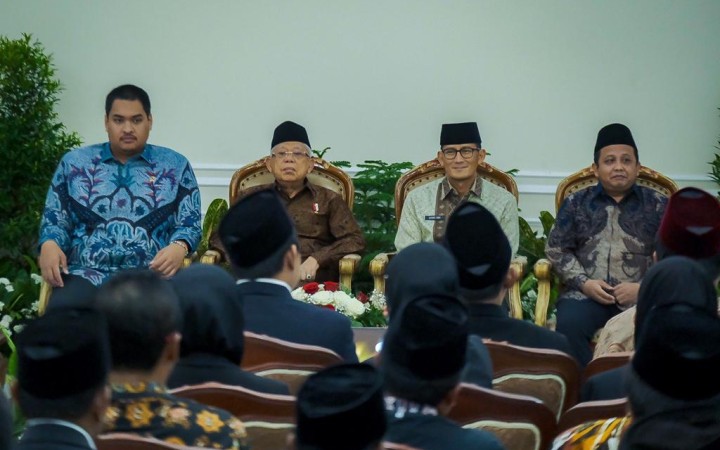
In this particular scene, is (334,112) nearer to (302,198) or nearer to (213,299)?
(302,198)

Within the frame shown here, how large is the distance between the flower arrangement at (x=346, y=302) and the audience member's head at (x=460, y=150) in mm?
871

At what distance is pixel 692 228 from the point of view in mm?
4262

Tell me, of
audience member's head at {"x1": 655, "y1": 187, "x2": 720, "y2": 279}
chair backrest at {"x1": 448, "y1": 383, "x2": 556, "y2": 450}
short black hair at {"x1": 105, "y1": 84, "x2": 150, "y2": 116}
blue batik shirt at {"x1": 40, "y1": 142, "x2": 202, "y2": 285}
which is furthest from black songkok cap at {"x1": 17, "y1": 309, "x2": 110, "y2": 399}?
short black hair at {"x1": 105, "y1": 84, "x2": 150, "y2": 116}

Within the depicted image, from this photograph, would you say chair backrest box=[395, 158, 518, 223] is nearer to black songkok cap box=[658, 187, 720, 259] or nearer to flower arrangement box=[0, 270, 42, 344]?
flower arrangement box=[0, 270, 42, 344]

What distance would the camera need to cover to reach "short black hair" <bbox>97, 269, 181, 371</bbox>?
98.7 inches

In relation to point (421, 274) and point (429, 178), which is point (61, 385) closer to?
point (421, 274)

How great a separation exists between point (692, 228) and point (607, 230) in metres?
1.56

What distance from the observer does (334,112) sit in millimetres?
7312

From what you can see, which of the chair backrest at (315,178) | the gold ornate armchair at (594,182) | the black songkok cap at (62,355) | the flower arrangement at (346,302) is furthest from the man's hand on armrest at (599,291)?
the black songkok cap at (62,355)

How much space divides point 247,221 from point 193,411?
1.22 meters

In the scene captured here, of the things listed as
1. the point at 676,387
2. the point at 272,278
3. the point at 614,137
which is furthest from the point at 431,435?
the point at 614,137

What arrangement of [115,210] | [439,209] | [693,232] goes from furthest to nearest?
[439,209] → [115,210] → [693,232]

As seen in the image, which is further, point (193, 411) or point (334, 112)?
point (334, 112)

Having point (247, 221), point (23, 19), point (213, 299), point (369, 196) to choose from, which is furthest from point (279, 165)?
Answer: point (213, 299)
